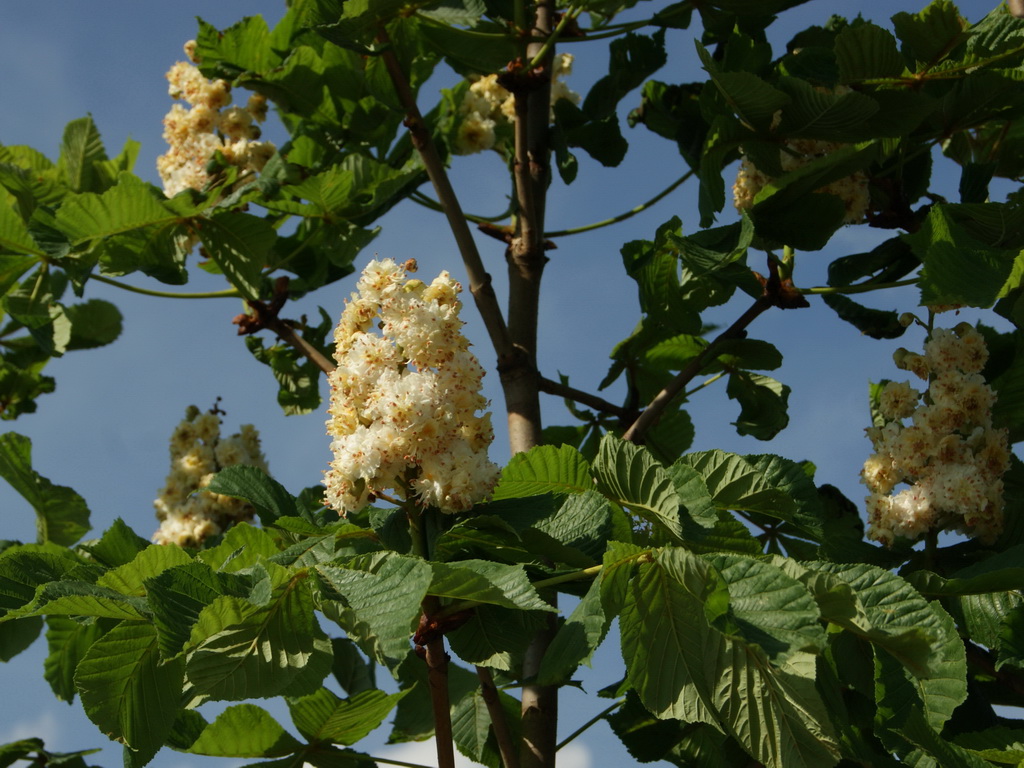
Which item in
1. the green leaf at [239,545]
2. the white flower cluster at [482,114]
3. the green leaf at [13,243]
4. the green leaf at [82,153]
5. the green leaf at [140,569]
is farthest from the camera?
the white flower cluster at [482,114]

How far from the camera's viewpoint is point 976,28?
2.54 m

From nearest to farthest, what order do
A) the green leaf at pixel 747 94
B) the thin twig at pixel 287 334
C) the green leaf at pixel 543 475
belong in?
the green leaf at pixel 543 475
the green leaf at pixel 747 94
the thin twig at pixel 287 334

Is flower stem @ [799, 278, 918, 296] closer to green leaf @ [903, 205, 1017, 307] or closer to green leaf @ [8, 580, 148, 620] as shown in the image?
green leaf @ [903, 205, 1017, 307]

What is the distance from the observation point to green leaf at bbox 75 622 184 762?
5.45 feet

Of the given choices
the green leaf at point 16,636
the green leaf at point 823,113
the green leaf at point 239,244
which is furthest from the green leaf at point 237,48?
the green leaf at point 16,636

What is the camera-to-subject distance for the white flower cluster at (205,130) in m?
3.74

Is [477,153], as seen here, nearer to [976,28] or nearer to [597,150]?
[597,150]

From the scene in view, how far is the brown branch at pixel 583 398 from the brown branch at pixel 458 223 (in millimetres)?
174

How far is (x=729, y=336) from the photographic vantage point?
3135mm

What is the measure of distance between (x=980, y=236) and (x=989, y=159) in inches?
29.2

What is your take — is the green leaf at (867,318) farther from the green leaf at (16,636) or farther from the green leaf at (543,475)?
the green leaf at (16,636)

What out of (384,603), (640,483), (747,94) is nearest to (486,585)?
(384,603)

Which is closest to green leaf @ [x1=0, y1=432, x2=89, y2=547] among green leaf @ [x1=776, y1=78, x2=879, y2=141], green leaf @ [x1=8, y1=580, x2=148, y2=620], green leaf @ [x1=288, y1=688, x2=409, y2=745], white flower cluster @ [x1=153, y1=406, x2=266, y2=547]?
white flower cluster @ [x1=153, y1=406, x2=266, y2=547]

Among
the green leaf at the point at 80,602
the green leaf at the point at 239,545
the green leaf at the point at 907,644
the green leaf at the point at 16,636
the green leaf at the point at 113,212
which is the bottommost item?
the green leaf at the point at 907,644
